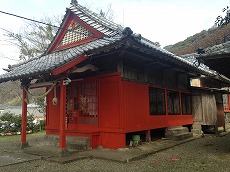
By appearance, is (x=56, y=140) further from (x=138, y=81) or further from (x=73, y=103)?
(x=138, y=81)

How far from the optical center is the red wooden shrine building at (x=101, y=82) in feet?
26.4

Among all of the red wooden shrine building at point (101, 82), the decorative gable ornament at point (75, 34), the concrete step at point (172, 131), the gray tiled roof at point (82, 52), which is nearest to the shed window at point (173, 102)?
the red wooden shrine building at point (101, 82)

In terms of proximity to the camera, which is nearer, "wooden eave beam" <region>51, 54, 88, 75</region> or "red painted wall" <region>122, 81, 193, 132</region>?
"wooden eave beam" <region>51, 54, 88, 75</region>

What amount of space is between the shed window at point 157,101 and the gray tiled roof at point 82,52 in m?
1.83

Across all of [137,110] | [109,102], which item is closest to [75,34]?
[109,102]

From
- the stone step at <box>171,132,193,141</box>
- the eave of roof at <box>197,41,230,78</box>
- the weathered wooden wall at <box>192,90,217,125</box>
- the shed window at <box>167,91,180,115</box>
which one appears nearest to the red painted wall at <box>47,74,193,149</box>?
the stone step at <box>171,132,193,141</box>

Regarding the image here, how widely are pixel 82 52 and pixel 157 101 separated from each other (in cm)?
502

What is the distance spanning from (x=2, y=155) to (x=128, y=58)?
20.1ft

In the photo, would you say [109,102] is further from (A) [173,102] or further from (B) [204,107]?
(B) [204,107]

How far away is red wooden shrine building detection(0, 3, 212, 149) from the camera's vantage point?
8.04 metres

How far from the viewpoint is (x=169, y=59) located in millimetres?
9672

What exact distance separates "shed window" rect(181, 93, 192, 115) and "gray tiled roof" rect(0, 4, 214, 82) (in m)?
2.16

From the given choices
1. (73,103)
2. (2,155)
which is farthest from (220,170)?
(2,155)

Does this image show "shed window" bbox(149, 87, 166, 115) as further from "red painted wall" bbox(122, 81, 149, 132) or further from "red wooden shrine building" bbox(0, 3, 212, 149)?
"red painted wall" bbox(122, 81, 149, 132)
